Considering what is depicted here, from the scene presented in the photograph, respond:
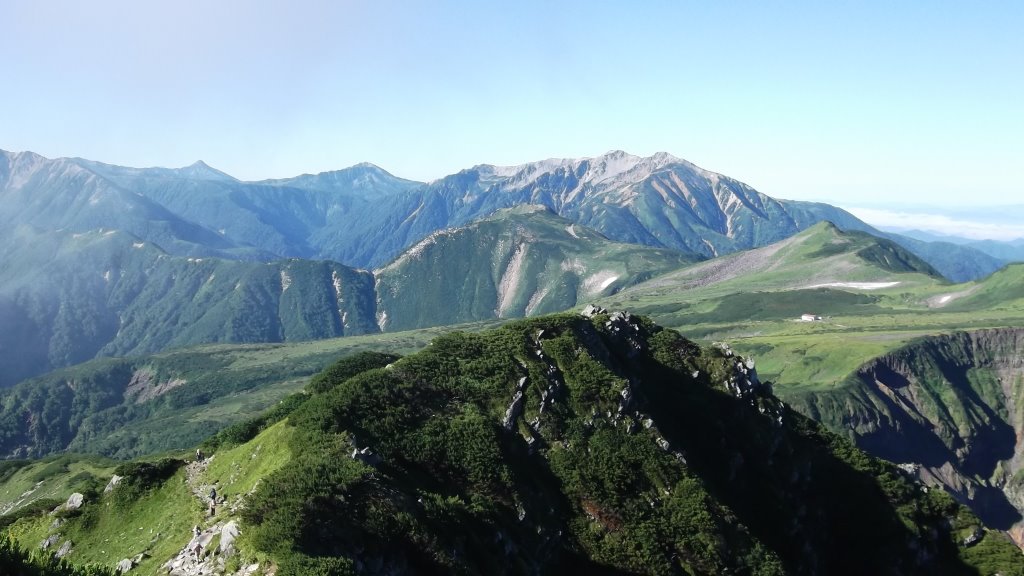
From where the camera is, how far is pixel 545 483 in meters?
86.5

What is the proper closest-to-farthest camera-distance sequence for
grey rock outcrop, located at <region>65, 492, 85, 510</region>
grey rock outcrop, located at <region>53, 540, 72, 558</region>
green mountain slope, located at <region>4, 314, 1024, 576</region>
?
green mountain slope, located at <region>4, 314, 1024, 576</region>, grey rock outcrop, located at <region>53, 540, 72, 558</region>, grey rock outcrop, located at <region>65, 492, 85, 510</region>

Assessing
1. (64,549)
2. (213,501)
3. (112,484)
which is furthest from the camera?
(112,484)

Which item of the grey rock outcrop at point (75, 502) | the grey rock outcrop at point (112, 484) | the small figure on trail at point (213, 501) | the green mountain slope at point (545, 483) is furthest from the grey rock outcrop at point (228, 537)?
the grey rock outcrop at point (75, 502)

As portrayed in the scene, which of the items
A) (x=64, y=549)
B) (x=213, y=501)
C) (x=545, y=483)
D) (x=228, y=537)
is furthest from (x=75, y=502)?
(x=545, y=483)

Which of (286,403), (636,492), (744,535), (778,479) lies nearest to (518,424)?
(636,492)

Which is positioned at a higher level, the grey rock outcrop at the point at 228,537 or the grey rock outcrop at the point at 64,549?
the grey rock outcrop at the point at 228,537

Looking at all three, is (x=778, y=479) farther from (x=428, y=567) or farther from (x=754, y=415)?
(x=428, y=567)

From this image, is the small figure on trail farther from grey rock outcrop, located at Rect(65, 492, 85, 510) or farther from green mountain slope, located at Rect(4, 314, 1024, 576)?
grey rock outcrop, located at Rect(65, 492, 85, 510)

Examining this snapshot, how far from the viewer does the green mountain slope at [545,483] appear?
201ft

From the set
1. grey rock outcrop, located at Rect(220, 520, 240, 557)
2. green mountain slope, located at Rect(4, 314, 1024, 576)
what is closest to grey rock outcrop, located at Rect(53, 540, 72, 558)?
green mountain slope, located at Rect(4, 314, 1024, 576)

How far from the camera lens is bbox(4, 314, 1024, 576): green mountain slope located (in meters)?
61.1

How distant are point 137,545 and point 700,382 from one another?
3565 inches

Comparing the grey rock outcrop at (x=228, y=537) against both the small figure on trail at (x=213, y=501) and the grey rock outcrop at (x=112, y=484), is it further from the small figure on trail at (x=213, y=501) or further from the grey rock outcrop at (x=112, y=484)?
the grey rock outcrop at (x=112, y=484)

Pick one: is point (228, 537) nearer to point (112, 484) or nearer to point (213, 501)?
point (213, 501)
